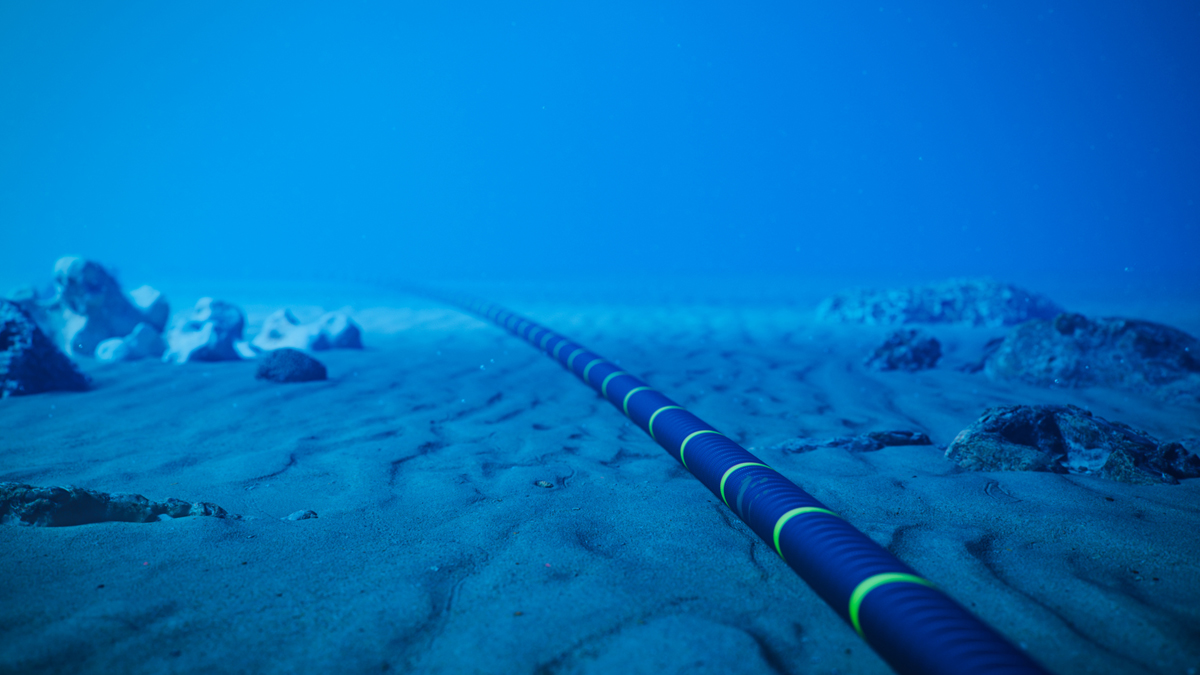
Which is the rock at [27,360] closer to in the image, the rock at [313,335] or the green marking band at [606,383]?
the rock at [313,335]

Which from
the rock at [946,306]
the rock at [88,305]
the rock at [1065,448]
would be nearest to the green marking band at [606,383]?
the rock at [1065,448]

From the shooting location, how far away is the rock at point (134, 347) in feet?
20.2

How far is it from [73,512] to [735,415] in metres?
3.64

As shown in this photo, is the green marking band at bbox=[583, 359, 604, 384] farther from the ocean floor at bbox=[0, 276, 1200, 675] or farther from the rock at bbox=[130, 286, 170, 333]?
the rock at bbox=[130, 286, 170, 333]

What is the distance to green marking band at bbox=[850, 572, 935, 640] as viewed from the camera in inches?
68.4

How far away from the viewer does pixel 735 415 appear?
422 centimetres

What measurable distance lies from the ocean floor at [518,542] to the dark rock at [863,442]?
0.10 meters

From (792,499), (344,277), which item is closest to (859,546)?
(792,499)

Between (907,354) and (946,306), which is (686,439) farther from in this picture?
(946,306)

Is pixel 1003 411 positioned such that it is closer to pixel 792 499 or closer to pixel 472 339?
pixel 792 499

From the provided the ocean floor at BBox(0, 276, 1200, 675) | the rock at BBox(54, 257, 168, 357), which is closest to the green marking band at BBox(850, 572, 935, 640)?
the ocean floor at BBox(0, 276, 1200, 675)

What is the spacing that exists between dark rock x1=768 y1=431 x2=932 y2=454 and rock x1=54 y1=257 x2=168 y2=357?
758 cm

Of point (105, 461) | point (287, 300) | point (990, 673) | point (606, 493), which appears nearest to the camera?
point (990, 673)

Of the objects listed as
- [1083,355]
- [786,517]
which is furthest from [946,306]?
[786,517]
